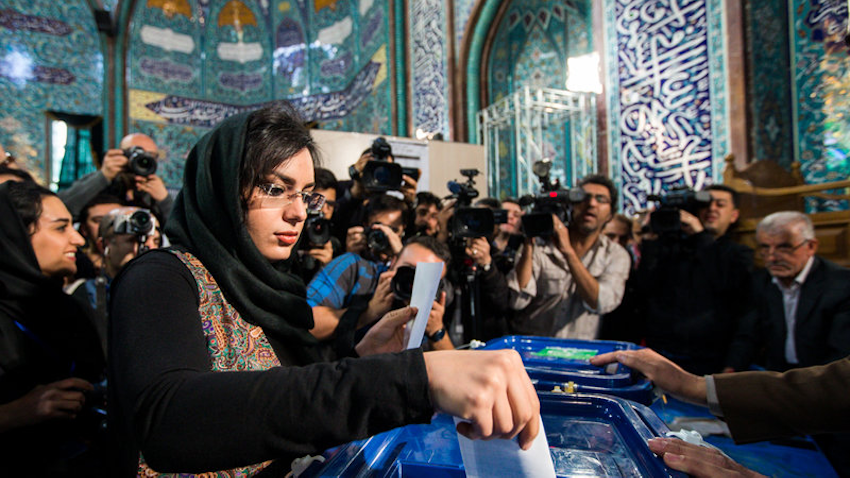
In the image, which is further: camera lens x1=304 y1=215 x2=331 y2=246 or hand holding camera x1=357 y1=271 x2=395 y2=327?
camera lens x1=304 y1=215 x2=331 y2=246

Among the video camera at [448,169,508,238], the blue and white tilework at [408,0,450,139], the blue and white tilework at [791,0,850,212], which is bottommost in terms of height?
the video camera at [448,169,508,238]

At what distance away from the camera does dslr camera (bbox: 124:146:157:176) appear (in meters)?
2.03

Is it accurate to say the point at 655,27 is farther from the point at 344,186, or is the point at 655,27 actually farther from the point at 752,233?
the point at 344,186

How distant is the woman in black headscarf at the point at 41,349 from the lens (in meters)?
1.19

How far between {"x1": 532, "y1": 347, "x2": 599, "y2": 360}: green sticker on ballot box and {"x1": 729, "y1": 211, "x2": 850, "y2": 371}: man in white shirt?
1229 millimetres

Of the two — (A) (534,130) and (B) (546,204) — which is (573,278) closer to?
(B) (546,204)

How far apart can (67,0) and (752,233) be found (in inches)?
434

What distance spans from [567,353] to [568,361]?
109 mm

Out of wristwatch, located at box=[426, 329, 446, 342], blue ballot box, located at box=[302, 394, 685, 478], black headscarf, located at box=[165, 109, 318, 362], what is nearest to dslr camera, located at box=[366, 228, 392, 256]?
wristwatch, located at box=[426, 329, 446, 342]

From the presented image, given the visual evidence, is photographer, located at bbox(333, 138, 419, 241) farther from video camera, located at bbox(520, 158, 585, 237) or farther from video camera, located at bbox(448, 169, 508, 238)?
video camera, located at bbox(520, 158, 585, 237)

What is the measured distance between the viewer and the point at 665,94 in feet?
13.9

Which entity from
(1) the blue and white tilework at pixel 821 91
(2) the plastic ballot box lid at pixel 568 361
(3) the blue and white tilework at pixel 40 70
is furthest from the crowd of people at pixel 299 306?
(3) the blue and white tilework at pixel 40 70

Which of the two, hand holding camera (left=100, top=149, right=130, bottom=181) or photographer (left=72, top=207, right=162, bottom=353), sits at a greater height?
hand holding camera (left=100, top=149, right=130, bottom=181)

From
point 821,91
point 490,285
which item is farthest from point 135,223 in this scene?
Result: point 821,91
